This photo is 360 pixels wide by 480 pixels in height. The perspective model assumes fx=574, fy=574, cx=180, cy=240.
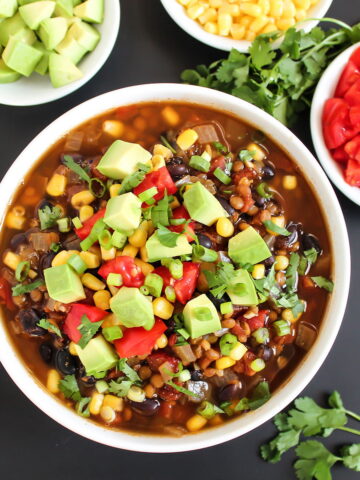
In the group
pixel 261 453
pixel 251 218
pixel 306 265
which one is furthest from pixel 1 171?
pixel 261 453

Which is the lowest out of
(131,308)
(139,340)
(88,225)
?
(139,340)

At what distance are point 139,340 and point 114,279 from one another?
342 mm

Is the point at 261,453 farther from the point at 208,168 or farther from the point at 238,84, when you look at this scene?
the point at 238,84

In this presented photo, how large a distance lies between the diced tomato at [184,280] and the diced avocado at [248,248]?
211 millimetres

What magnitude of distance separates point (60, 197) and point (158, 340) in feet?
3.32

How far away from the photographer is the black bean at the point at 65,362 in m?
3.15

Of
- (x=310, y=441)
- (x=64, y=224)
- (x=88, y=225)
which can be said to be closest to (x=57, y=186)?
(x=64, y=224)

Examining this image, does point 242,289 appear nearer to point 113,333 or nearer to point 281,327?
point 281,327

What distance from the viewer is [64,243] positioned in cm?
319

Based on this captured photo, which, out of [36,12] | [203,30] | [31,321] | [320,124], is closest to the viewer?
[31,321]

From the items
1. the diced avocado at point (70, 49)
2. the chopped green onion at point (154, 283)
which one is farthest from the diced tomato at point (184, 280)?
the diced avocado at point (70, 49)

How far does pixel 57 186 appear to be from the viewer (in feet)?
10.8

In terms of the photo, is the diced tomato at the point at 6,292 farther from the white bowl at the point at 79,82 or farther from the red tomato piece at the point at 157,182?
the white bowl at the point at 79,82

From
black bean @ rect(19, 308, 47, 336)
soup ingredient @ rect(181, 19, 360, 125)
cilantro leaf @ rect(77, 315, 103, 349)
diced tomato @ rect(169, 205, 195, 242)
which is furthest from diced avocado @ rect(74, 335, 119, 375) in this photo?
soup ingredient @ rect(181, 19, 360, 125)
